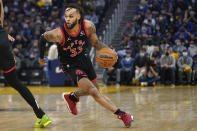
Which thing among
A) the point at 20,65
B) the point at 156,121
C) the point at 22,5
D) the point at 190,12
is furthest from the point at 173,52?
the point at 156,121

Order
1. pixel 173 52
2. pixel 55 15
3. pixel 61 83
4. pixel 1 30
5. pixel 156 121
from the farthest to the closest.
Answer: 1. pixel 55 15
2. pixel 173 52
3. pixel 61 83
4. pixel 156 121
5. pixel 1 30

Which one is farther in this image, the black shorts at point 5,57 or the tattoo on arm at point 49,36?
the tattoo on arm at point 49,36

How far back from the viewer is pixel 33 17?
909 inches

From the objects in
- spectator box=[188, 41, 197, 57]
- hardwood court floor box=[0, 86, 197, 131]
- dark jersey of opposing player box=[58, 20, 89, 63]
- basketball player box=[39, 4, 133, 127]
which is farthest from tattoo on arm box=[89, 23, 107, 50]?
spectator box=[188, 41, 197, 57]

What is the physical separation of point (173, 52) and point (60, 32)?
40.1 ft

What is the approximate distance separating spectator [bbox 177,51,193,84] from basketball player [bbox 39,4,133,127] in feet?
35.4

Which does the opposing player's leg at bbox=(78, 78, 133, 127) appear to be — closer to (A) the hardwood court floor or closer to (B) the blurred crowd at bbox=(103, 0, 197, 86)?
(A) the hardwood court floor

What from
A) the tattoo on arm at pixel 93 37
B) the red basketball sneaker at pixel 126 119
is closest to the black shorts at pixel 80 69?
the tattoo on arm at pixel 93 37

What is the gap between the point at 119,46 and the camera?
19906mm

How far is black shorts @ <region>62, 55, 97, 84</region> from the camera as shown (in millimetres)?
6327

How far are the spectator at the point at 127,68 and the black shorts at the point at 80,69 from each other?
10715mm

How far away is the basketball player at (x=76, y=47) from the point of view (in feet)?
20.1

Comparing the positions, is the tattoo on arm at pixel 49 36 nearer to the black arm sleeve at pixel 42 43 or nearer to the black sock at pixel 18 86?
the black arm sleeve at pixel 42 43

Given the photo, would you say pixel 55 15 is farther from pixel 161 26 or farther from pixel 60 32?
pixel 60 32
